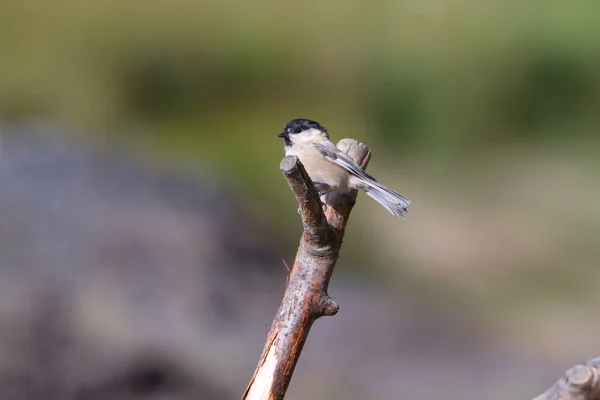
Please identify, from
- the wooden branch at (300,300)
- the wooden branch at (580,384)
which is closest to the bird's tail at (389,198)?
the wooden branch at (300,300)

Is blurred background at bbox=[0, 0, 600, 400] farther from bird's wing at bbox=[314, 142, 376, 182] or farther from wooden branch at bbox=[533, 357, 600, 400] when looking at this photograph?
wooden branch at bbox=[533, 357, 600, 400]

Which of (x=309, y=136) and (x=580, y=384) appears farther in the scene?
(x=309, y=136)

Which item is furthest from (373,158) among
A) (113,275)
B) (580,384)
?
(580,384)

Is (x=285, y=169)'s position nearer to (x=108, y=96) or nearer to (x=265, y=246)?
(x=265, y=246)

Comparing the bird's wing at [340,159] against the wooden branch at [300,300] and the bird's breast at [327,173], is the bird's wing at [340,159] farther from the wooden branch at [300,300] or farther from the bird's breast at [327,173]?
the wooden branch at [300,300]

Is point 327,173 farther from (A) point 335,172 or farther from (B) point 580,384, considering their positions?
(B) point 580,384

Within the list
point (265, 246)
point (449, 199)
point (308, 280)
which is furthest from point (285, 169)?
point (449, 199)
